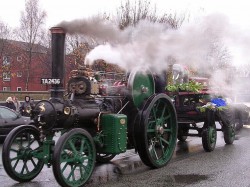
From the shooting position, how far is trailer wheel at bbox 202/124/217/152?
386 inches

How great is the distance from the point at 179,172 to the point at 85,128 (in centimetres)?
194

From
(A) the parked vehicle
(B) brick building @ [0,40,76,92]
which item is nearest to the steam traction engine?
(A) the parked vehicle

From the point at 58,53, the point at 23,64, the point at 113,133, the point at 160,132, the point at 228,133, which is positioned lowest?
the point at 228,133

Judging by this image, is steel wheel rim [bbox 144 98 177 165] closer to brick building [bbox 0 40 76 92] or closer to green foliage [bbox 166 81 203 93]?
green foliage [bbox 166 81 203 93]

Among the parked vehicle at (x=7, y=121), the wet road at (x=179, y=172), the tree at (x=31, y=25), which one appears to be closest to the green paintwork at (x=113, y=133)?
the wet road at (x=179, y=172)

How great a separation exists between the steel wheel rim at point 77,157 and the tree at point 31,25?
122 feet

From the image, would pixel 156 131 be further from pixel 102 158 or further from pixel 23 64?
pixel 23 64

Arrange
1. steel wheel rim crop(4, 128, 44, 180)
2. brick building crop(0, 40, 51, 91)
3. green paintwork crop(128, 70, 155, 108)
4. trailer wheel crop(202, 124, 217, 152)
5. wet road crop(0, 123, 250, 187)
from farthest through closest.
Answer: brick building crop(0, 40, 51, 91), trailer wheel crop(202, 124, 217, 152), green paintwork crop(128, 70, 155, 108), wet road crop(0, 123, 250, 187), steel wheel rim crop(4, 128, 44, 180)

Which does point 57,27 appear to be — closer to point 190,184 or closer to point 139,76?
point 139,76

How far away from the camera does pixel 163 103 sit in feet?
27.7

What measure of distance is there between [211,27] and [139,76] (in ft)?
7.39

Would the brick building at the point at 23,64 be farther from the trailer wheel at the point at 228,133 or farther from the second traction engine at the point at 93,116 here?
the second traction engine at the point at 93,116

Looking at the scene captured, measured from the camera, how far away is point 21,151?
22.0 ft

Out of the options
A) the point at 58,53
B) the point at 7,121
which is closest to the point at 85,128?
the point at 58,53
